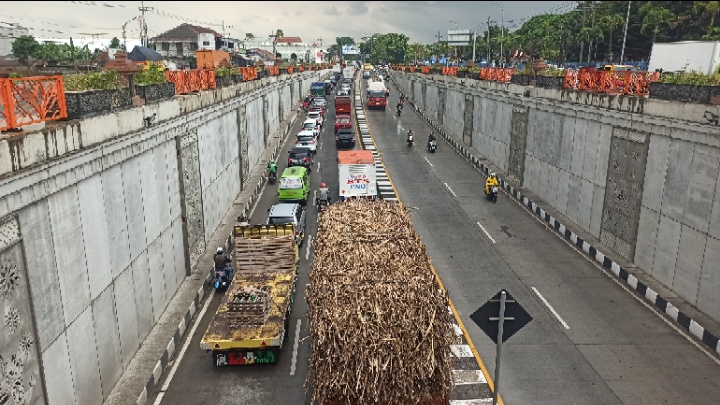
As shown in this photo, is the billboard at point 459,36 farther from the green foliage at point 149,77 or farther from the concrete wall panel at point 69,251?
the concrete wall panel at point 69,251

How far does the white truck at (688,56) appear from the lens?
1695 inches

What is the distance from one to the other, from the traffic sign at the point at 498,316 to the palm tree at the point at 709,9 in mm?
78167

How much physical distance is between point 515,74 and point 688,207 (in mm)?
20340

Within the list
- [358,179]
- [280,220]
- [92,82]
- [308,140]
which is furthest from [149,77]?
[308,140]

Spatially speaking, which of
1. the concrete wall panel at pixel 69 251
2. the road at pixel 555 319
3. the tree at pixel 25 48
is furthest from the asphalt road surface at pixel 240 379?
the tree at pixel 25 48

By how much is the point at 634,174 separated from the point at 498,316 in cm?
1536

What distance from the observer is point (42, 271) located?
9953 mm

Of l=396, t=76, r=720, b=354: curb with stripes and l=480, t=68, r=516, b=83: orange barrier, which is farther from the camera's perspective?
l=480, t=68, r=516, b=83: orange barrier

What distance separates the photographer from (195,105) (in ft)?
73.0

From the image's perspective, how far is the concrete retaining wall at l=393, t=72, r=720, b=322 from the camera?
54.0 ft

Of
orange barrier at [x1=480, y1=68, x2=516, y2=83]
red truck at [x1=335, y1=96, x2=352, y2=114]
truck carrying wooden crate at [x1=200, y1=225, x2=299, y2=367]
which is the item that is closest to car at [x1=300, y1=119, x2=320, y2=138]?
red truck at [x1=335, y1=96, x2=352, y2=114]

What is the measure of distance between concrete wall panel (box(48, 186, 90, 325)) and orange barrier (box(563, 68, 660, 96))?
21.8 meters

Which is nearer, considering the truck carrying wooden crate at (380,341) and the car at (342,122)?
the truck carrying wooden crate at (380,341)

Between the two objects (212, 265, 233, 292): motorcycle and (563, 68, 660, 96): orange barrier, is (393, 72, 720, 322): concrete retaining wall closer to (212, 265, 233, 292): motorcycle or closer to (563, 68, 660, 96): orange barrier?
(563, 68, 660, 96): orange barrier
